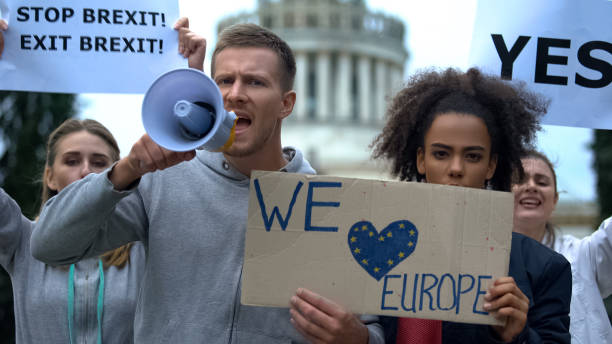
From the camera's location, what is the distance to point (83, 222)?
2.04m

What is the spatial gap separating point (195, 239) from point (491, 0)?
2074 mm

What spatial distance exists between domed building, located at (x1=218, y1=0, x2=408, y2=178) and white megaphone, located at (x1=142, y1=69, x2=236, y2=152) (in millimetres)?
49476

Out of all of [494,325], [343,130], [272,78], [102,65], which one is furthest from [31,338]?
[343,130]

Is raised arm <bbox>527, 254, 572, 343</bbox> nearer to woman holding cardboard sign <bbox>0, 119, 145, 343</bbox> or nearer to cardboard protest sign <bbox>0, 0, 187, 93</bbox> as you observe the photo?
woman holding cardboard sign <bbox>0, 119, 145, 343</bbox>

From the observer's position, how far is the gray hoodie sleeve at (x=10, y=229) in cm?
295

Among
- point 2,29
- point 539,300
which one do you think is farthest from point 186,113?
point 2,29

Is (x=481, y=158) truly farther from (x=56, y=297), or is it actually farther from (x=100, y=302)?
(x=56, y=297)

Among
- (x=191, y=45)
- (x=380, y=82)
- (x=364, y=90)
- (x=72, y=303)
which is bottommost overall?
(x=72, y=303)

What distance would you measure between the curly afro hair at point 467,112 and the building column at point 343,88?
5083 cm

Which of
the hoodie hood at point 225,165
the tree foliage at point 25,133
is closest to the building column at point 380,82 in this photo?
the tree foliage at point 25,133

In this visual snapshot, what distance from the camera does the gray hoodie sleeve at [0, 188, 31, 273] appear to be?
2.95 meters

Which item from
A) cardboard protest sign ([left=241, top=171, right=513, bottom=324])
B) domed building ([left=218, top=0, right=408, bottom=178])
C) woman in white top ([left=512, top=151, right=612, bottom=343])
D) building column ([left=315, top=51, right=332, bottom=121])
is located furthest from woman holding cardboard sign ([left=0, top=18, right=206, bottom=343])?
building column ([left=315, top=51, right=332, bottom=121])

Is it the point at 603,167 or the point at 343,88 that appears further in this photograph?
the point at 343,88

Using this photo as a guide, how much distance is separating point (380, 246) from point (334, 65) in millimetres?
54783
